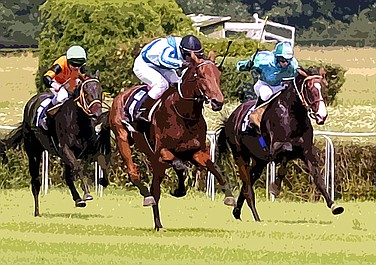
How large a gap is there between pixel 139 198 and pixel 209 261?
22.3 feet

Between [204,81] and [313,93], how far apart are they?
4.83 feet

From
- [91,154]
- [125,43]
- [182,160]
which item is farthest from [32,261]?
[125,43]

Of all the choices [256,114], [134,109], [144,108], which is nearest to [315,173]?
[256,114]

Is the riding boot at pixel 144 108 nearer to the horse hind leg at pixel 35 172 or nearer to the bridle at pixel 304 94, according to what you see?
the bridle at pixel 304 94

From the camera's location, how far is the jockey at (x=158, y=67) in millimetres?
11109

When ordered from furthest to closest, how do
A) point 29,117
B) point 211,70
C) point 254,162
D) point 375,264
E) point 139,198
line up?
point 139,198, point 29,117, point 254,162, point 211,70, point 375,264

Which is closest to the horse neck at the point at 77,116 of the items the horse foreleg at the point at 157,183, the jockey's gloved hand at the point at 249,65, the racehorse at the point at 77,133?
the racehorse at the point at 77,133

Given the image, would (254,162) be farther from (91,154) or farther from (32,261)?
(32,261)

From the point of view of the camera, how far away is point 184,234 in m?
10.8

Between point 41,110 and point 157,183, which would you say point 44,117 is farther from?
point 157,183

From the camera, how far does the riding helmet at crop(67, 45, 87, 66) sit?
1233cm

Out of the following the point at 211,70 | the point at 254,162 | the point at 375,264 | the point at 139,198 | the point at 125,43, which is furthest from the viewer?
the point at 125,43

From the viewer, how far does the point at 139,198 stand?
15.7 metres

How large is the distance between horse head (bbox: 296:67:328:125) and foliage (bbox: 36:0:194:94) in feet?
30.4
